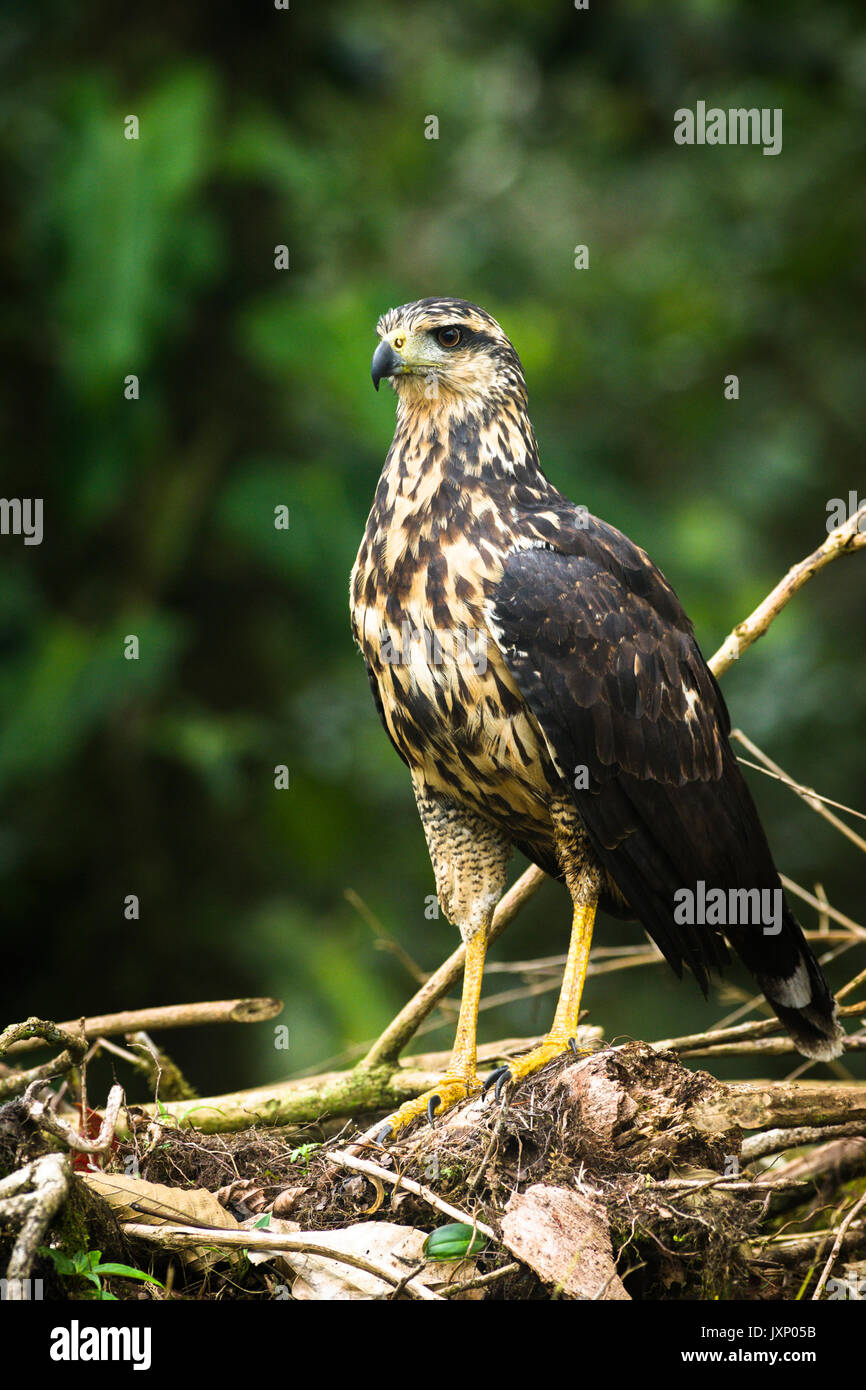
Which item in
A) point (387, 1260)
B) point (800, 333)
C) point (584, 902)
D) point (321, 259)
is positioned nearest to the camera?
point (387, 1260)

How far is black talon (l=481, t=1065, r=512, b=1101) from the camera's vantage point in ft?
10.3

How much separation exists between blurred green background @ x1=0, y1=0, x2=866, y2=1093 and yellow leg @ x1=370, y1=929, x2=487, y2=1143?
2.63 m

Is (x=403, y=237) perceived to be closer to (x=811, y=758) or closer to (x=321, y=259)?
(x=321, y=259)

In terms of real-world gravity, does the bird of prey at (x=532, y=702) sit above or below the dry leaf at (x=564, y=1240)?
above

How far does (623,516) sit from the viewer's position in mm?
6719

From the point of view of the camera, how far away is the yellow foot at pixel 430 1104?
326 cm

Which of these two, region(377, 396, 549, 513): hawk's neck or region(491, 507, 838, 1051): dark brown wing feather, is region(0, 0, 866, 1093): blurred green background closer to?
region(377, 396, 549, 513): hawk's neck

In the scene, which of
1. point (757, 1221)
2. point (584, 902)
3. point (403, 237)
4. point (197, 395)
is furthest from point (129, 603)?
point (757, 1221)

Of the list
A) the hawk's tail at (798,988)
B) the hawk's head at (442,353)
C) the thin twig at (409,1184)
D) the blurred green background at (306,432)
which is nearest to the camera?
the thin twig at (409,1184)

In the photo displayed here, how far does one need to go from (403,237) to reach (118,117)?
233 centimetres

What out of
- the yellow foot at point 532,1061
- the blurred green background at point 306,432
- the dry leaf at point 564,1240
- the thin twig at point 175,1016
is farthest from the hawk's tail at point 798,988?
the blurred green background at point 306,432

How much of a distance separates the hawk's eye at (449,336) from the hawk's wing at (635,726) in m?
0.57

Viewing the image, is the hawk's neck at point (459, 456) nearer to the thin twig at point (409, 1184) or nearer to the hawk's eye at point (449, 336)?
the hawk's eye at point (449, 336)

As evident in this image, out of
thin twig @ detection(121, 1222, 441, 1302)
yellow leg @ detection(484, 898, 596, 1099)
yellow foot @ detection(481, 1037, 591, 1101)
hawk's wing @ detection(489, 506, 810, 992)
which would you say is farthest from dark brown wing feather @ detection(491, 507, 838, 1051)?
thin twig @ detection(121, 1222, 441, 1302)
